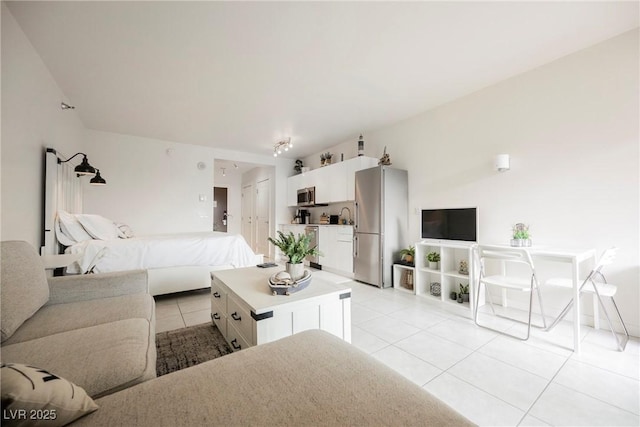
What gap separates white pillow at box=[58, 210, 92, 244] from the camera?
2725mm

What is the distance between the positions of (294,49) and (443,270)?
9.76ft

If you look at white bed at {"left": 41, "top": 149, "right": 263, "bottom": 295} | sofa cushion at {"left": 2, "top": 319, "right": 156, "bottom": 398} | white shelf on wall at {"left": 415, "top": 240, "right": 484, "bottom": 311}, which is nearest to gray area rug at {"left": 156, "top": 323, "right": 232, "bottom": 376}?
sofa cushion at {"left": 2, "top": 319, "right": 156, "bottom": 398}

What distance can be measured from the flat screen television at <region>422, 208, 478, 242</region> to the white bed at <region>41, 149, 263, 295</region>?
2.45 meters

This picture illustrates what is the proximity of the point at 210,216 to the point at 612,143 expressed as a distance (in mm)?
5909

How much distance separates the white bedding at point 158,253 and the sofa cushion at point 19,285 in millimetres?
1361

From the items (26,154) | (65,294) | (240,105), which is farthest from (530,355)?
(26,154)

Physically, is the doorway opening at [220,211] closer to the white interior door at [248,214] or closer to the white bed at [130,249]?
the white interior door at [248,214]

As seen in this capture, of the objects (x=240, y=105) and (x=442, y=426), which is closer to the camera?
(x=442, y=426)

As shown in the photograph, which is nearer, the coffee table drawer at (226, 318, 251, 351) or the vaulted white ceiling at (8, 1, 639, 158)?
the coffee table drawer at (226, 318, 251, 351)

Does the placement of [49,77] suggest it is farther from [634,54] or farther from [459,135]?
[634,54]

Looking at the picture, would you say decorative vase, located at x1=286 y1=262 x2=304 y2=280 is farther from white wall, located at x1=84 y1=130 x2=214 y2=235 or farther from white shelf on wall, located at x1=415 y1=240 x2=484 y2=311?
white wall, located at x1=84 y1=130 x2=214 y2=235

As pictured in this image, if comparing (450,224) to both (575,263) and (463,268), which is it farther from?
(575,263)

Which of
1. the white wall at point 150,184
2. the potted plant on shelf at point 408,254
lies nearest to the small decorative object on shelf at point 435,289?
the potted plant on shelf at point 408,254

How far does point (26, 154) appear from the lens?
2.14m
